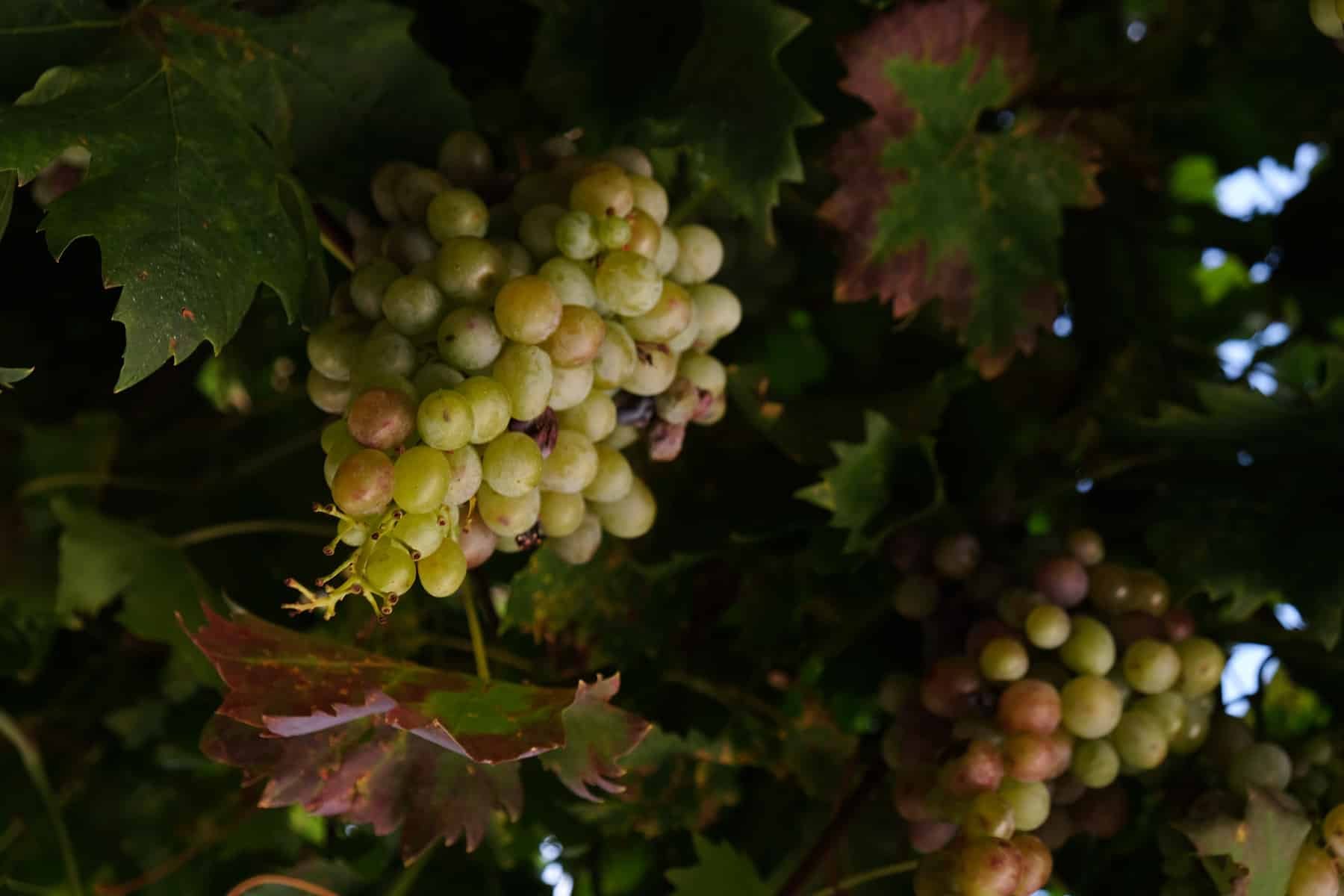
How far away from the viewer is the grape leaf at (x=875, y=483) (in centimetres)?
68

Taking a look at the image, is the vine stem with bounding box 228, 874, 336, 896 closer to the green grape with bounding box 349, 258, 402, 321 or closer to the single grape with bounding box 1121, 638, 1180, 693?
the green grape with bounding box 349, 258, 402, 321

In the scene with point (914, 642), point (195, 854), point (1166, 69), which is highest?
point (1166, 69)

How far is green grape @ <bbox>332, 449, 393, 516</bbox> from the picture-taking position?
447 millimetres

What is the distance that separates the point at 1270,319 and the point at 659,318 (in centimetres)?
72

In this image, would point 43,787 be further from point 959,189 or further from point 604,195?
point 959,189

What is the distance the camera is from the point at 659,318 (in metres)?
0.57

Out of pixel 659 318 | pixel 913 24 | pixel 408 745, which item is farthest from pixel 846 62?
pixel 408 745

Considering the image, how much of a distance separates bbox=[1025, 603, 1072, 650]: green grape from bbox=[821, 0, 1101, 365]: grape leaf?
0.58 feet

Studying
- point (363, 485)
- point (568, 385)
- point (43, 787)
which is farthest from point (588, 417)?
point (43, 787)

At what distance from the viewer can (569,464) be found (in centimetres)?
54

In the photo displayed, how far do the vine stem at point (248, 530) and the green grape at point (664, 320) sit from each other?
323mm

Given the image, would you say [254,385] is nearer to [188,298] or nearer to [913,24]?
[188,298]

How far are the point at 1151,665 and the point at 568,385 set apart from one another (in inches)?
14.7

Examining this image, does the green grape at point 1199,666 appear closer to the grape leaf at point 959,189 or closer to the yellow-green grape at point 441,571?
the grape leaf at point 959,189
